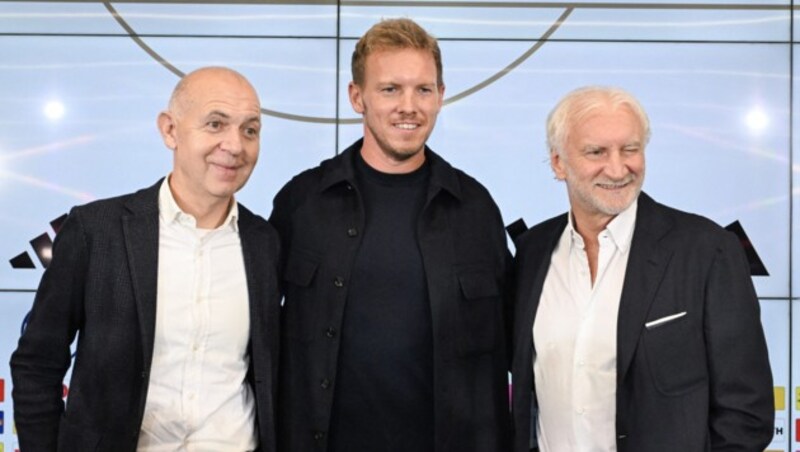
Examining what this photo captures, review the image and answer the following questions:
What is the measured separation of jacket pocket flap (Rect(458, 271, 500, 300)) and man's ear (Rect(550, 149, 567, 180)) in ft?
1.21

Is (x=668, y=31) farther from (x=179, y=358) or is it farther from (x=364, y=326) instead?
(x=179, y=358)

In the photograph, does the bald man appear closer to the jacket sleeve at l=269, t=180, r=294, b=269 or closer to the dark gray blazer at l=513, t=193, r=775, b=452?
the jacket sleeve at l=269, t=180, r=294, b=269

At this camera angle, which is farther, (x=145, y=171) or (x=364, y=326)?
(x=145, y=171)

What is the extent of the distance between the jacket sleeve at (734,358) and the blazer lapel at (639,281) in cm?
13

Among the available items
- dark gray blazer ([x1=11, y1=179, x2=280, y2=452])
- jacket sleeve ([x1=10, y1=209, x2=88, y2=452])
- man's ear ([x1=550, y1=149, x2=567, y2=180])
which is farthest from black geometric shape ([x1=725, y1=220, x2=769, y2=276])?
jacket sleeve ([x1=10, y1=209, x2=88, y2=452])

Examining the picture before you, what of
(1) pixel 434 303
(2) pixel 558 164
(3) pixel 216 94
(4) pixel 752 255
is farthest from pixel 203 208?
Result: (4) pixel 752 255

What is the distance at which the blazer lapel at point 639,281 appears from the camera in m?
2.38

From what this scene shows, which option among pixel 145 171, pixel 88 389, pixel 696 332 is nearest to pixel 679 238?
pixel 696 332

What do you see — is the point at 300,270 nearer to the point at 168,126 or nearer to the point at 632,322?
the point at 168,126

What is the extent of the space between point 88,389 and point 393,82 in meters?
1.15

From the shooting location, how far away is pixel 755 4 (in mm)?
4594

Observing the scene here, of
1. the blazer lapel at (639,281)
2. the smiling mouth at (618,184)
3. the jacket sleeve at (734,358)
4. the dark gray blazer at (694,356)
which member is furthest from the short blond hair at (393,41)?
the jacket sleeve at (734,358)

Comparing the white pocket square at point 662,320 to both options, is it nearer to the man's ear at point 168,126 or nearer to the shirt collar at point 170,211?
the shirt collar at point 170,211

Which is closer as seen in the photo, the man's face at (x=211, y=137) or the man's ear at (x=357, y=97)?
the man's face at (x=211, y=137)
